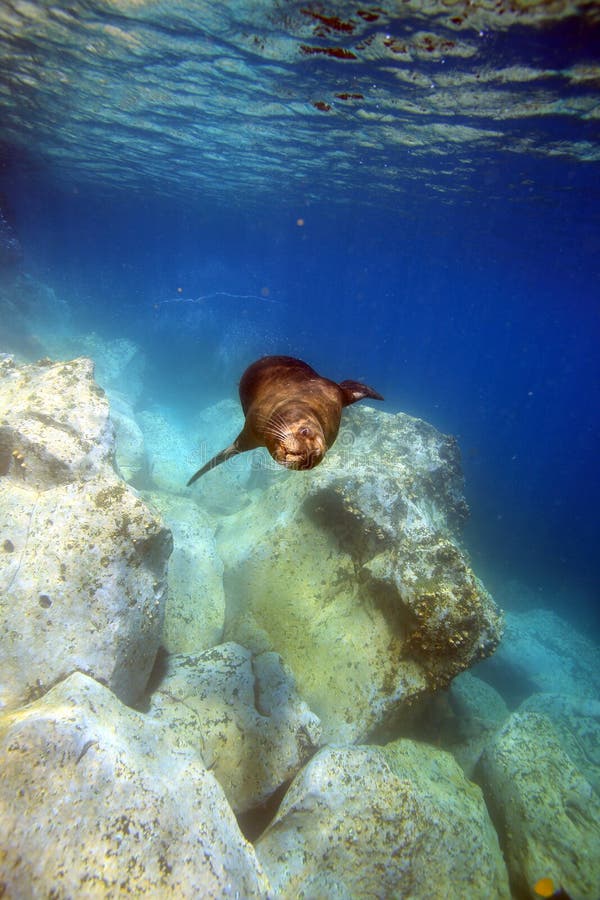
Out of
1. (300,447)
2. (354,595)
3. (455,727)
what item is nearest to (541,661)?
(455,727)

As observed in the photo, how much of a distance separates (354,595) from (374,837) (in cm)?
270

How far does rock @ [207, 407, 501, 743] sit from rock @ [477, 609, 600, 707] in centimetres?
910

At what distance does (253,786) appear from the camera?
4254 millimetres

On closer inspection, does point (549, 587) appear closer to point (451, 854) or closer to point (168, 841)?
point (451, 854)

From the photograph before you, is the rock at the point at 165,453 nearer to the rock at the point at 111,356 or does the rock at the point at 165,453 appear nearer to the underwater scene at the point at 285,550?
the underwater scene at the point at 285,550

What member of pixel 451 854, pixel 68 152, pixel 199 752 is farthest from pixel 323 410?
pixel 68 152

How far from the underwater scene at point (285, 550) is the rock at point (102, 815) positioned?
2cm

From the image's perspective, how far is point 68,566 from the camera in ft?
13.3

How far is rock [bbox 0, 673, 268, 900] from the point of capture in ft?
7.77

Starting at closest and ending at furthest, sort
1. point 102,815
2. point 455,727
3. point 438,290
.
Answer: point 102,815
point 455,727
point 438,290

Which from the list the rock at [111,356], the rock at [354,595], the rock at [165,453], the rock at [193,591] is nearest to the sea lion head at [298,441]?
the rock at [354,595]

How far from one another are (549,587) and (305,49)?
22.3 m

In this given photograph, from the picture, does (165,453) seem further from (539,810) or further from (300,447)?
(300,447)

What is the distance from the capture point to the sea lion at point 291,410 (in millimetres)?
2490
